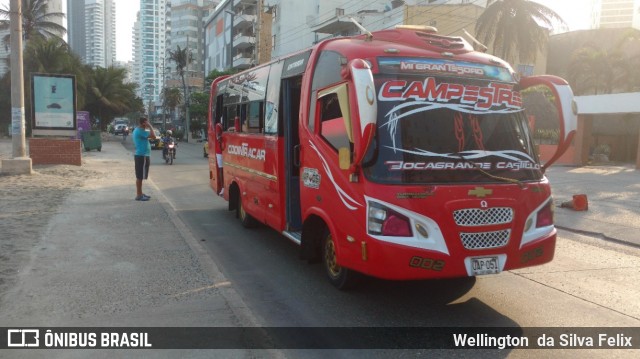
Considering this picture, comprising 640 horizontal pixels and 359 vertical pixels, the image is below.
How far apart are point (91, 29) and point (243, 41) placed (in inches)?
3775

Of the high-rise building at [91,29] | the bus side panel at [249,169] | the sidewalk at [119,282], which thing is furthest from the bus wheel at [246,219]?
the high-rise building at [91,29]

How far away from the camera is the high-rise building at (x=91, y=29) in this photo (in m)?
135

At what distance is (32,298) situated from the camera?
193 inches

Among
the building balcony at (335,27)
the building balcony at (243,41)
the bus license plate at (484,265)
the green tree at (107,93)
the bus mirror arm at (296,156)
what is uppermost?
the building balcony at (243,41)

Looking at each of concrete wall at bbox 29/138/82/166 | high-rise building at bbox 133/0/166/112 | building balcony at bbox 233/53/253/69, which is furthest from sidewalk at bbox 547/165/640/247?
high-rise building at bbox 133/0/166/112

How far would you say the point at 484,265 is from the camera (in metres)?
4.58

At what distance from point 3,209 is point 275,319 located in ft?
23.2

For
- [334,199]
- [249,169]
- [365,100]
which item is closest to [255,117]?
[249,169]

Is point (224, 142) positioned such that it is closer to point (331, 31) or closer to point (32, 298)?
point (32, 298)

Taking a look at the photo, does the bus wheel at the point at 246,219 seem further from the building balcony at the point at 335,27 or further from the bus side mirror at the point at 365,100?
the building balcony at the point at 335,27

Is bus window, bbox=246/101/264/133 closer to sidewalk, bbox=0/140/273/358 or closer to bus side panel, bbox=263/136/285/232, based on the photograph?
bus side panel, bbox=263/136/285/232

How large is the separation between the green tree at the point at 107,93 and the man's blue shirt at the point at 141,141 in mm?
47771

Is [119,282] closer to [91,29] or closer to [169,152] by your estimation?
[169,152]

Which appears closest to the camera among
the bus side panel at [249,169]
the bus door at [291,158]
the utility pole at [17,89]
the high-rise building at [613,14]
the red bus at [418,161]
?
the red bus at [418,161]
